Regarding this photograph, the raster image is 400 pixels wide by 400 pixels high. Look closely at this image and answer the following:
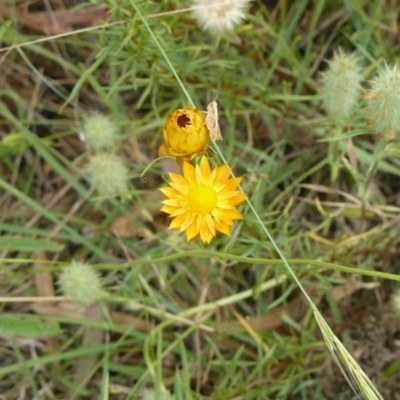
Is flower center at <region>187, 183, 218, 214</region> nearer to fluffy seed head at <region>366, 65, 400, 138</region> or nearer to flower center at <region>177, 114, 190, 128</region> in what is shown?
flower center at <region>177, 114, 190, 128</region>

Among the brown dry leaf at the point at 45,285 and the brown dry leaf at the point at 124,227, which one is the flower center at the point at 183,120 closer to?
the brown dry leaf at the point at 124,227

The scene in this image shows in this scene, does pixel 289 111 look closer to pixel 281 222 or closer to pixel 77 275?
pixel 281 222

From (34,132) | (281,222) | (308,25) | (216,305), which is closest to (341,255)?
(281,222)

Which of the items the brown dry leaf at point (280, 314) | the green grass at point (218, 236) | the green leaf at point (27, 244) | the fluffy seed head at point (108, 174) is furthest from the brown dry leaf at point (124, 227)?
the brown dry leaf at point (280, 314)

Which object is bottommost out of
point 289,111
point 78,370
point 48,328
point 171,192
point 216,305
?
point 78,370

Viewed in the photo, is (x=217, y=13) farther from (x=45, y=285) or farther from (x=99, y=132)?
(x=45, y=285)
